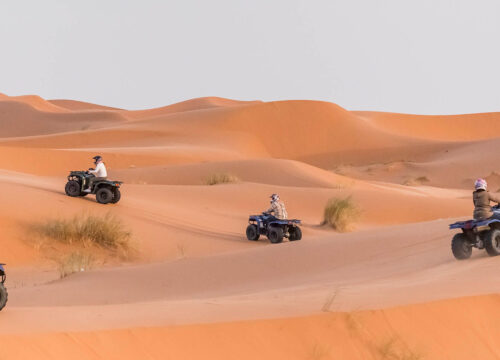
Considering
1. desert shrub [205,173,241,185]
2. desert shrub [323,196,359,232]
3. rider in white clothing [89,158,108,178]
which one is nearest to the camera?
rider in white clothing [89,158,108,178]

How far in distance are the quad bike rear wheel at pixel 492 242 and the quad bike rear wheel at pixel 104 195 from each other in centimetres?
1169

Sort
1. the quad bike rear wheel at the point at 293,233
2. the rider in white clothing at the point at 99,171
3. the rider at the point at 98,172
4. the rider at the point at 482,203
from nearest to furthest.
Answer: the rider at the point at 482,203
the quad bike rear wheel at the point at 293,233
the rider at the point at 98,172
the rider in white clothing at the point at 99,171

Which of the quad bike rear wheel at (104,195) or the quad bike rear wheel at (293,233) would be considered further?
the quad bike rear wheel at (104,195)

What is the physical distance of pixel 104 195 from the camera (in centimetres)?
2148

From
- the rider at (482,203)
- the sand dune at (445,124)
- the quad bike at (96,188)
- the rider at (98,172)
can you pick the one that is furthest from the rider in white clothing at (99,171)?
the sand dune at (445,124)

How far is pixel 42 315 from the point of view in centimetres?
846

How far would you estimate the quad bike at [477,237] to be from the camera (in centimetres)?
1177

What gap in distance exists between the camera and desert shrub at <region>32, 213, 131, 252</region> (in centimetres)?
1820

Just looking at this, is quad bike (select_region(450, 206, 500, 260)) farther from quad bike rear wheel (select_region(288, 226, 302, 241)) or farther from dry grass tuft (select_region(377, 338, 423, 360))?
quad bike rear wheel (select_region(288, 226, 302, 241))

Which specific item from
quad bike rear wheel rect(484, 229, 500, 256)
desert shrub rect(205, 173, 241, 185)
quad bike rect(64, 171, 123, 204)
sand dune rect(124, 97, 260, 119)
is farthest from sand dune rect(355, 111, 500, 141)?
quad bike rear wheel rect(484, 229, 500, 256)

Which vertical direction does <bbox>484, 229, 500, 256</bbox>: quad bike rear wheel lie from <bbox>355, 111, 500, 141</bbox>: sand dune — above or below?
below

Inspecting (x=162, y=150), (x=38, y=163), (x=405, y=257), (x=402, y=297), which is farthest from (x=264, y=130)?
(x=402, y=297)

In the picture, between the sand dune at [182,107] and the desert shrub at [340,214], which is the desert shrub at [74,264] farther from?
the sand dune at [182,107]

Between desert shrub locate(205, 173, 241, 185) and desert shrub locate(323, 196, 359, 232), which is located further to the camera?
desert shrub locate(205, 173, 241, 185)
